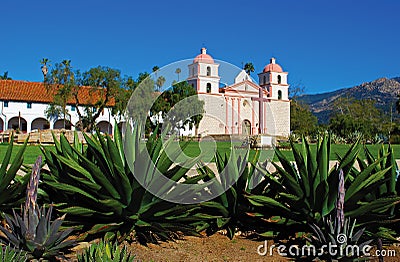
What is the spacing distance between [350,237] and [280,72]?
61.9m

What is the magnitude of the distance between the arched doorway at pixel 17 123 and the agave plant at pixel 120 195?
4989 cm

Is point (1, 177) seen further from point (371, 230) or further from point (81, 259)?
point (371, 230)

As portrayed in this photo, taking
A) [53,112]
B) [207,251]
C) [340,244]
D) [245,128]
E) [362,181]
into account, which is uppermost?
[53,112]

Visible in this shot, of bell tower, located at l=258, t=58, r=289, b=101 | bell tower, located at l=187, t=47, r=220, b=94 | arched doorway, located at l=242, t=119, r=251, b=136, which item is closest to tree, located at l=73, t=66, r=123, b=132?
arched doorway, located at l=242, t=119, r=251, b=136

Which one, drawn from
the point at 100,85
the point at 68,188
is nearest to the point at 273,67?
the point at 100,85

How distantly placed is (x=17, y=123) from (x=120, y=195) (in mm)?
51634

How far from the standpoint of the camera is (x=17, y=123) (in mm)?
51000

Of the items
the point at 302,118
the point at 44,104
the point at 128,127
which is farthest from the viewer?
the point at 302,118

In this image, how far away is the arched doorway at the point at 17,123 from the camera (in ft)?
166

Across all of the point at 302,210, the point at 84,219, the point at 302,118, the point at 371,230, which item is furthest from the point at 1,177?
the point at 302,118

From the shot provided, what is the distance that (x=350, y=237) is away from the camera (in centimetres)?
333

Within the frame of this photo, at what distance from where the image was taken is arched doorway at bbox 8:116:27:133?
50.5 meters

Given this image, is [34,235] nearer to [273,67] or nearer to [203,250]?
[203,250]

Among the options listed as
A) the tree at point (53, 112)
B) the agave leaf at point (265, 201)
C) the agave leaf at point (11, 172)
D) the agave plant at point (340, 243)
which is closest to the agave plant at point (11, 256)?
the agave leaf at point (11, 172)
